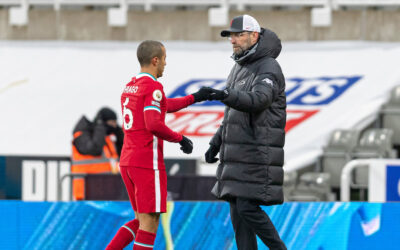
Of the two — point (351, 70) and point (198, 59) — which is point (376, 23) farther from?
point (198, 59)

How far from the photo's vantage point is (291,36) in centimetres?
1572

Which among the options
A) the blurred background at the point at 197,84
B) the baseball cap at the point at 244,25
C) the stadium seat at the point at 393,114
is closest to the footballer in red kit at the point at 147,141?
the baseball cap at the point at 244,25

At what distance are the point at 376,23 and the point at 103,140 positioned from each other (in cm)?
702

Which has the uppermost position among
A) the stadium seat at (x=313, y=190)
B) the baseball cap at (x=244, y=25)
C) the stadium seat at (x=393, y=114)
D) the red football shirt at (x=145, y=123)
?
the baseball cap at (x=244, y=25)

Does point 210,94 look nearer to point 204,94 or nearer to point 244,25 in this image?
point 204,94

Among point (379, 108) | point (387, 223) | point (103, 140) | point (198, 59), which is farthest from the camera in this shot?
point (198, 59)

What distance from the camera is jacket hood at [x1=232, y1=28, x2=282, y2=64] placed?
5152 mm

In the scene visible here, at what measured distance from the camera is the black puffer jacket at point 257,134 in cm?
502

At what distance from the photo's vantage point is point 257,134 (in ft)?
16.5

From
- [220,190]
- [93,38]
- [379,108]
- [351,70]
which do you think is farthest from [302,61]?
[220,190]

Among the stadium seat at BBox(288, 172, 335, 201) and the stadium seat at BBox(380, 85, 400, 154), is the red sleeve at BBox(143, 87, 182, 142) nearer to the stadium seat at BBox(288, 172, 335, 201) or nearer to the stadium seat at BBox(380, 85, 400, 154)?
the stadium seat at BBox(288, 172, 335, 201)

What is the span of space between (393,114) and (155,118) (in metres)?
8.28

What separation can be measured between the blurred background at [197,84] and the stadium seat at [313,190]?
0.06 ft

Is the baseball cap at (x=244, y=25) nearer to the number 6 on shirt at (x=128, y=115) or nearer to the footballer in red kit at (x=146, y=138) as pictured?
the footballer in red kit at (x=146, y=138)
